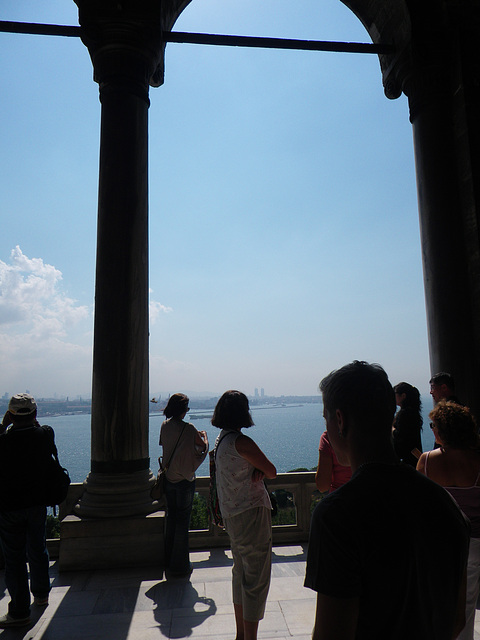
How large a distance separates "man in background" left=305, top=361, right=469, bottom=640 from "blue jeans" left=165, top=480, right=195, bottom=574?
551 cm

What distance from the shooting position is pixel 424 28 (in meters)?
8.54

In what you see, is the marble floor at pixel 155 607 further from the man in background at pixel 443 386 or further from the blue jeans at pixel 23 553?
the man in background at pixel 443 386

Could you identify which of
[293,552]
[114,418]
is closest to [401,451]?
[293,552]

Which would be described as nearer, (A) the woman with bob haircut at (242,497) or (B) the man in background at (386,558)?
(B) the man in background at (386,558)

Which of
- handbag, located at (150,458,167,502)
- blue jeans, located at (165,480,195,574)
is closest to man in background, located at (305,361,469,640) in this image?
blue jeans, located at (165,480,195,574)

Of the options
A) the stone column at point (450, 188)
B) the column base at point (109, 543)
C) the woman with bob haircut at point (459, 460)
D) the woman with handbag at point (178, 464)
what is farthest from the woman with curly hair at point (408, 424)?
the column base at point (109, 543)

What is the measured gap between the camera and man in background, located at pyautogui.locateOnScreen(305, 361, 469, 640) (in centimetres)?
142

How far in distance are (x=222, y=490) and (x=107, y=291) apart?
13.3 feet

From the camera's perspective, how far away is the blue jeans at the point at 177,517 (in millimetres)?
6543

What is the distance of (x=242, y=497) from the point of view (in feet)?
14.5

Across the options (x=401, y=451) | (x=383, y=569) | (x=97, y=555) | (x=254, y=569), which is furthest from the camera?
(x=97, y=555)

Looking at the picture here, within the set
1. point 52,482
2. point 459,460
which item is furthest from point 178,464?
point 459,460

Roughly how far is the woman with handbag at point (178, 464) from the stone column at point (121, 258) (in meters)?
0.57

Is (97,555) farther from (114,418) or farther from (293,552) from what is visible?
(293,552)
